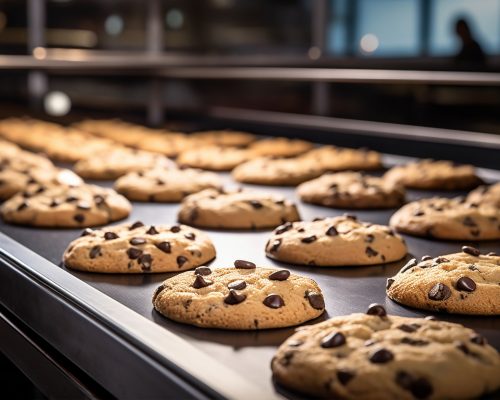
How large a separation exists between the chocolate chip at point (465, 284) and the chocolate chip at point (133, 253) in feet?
2.76

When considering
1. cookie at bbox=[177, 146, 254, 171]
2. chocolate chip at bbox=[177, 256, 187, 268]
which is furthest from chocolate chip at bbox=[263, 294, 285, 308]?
cookie at bbox=[177, 146, 254, 171]

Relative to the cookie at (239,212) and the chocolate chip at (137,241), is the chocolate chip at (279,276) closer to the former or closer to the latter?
the chocolate chip at (137,241)

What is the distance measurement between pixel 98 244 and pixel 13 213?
0.70 m

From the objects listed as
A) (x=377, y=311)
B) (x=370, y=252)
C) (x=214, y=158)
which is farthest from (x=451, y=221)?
(x=214, y=158)

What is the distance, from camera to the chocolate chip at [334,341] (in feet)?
4.45

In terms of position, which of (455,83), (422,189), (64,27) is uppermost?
(64,27)

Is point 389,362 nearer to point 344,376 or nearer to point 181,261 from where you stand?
point 344,376

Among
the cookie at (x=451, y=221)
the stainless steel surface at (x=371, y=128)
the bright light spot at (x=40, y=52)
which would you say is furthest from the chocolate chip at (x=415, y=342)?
the bright light spot at (x=40, y=52)

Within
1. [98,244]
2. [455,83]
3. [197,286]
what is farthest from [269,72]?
[197,286]

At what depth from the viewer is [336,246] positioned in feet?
7.34

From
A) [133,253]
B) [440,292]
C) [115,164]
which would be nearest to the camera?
[440,292]

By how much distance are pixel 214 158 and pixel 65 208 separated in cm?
137

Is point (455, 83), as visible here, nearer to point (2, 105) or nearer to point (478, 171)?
point (478, 171)

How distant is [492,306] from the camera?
1.76 metres
